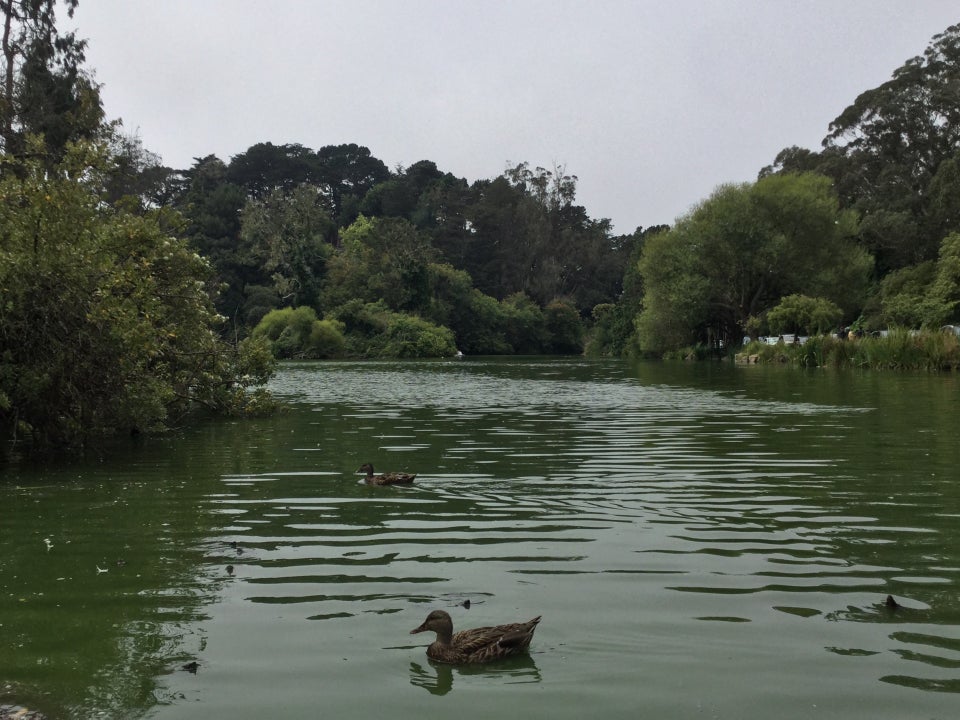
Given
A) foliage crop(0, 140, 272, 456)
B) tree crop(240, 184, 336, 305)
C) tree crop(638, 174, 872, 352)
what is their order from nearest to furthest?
foliage crop(0, 140, 272, 456) → tree crop(638, 174, 872, 352) → tree crop(240, 184, 336, 305)

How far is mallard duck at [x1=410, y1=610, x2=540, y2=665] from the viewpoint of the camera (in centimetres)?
491

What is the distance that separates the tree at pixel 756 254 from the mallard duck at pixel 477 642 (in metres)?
60.6

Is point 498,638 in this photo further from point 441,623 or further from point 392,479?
point 392,479

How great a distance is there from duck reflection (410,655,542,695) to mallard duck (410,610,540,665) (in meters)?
0.04

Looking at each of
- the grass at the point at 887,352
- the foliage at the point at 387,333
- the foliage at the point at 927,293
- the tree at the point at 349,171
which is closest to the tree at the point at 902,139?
the foliage at the point at 927,293

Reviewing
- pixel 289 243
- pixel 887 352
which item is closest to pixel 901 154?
pixel 887 352

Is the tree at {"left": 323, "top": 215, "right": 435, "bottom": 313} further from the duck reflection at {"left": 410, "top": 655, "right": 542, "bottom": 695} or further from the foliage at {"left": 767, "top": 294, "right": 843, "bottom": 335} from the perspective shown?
the duck reflection at {"left": 410, "top": 655, "right": 542, "bottom": 695}

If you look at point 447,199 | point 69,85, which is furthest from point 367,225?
point 69,85

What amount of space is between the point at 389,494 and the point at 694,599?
4.96m

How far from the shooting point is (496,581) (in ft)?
21.1

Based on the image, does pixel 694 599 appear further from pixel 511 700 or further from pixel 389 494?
pixel 389 494

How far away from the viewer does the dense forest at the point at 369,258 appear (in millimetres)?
12758

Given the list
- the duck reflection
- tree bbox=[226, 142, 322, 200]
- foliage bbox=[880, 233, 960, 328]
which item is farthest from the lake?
tree bbox=[226, 142, 322, 200]

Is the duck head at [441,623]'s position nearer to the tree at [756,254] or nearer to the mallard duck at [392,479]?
the mallard duck at [392,479]
